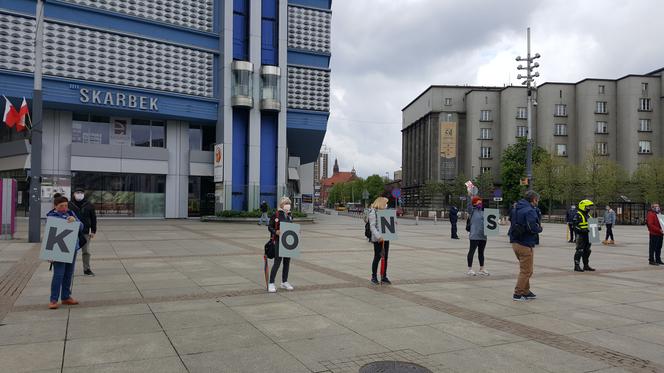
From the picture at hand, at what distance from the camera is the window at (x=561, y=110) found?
72.5m

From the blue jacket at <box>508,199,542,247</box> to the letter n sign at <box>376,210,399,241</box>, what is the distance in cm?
233

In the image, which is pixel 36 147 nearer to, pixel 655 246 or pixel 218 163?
pixel 218 163

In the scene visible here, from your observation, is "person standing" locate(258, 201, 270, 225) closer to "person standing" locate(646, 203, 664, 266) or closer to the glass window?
"person standing" locate(646, 203, 664, 266)

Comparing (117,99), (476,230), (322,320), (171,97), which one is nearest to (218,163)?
(171,97)

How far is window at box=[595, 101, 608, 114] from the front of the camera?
69.8m

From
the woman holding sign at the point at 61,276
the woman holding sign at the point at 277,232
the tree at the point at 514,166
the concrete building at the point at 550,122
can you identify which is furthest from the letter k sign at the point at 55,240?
the tree at the point at 514,166

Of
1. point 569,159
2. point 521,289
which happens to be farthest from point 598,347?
point 569,159

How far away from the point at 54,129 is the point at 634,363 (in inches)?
1458

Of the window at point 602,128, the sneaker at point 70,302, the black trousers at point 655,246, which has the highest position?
the window at point 602,128

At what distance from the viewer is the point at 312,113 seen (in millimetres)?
41531

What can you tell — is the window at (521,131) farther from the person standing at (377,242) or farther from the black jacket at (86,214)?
the black jacket at (86,214)

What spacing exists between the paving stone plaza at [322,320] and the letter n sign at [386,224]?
3.37 feet

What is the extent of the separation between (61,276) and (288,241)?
3.72 metres

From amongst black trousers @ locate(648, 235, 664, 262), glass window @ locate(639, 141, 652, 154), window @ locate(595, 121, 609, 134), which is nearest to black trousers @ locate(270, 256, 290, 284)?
black trousers @ locate(648, 235, 664, 262)
